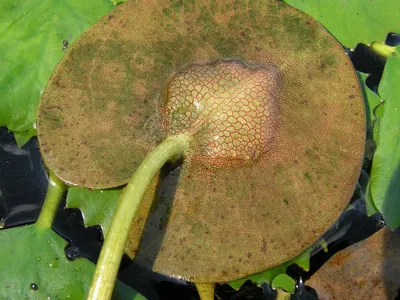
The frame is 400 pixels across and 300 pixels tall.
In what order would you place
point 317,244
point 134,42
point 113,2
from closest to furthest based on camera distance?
point 134,42 < point 317,244 < point 113,2

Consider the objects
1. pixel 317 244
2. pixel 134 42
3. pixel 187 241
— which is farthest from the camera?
pixel 317 244

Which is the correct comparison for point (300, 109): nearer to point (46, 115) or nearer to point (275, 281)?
point (275, 281)

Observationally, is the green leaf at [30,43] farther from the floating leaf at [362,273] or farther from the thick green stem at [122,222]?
the floating leaf at [362,273]

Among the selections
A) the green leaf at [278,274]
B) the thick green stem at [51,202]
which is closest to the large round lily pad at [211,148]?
the green leaf at [278,274]

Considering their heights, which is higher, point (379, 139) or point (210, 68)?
point (210, 68)

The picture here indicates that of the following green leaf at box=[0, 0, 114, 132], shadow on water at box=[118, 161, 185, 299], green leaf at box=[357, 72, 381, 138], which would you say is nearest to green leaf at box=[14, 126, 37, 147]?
green leaf at box=[0, 0, 114, 132]

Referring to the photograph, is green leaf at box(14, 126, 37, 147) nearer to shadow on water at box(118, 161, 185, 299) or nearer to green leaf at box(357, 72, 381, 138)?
shadow on water at box(118, 161, 185, 299)

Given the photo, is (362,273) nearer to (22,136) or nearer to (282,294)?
(282,294)

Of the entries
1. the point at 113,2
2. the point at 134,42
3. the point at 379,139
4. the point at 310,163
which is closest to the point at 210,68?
the point at 134,42
